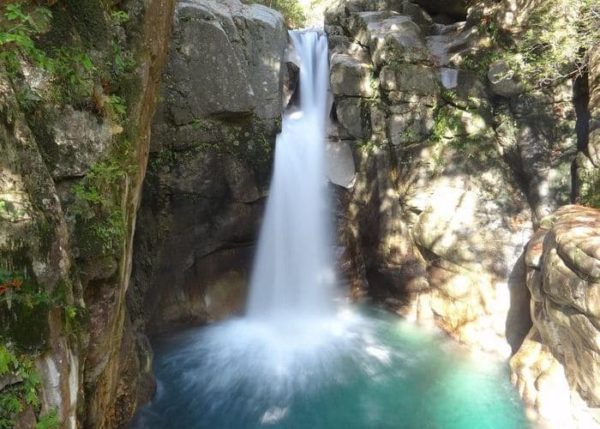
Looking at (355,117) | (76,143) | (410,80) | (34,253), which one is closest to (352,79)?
(355,117)

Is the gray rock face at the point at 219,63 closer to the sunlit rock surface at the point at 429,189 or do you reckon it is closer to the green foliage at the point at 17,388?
the sunlit rock surface at the point at 429,189

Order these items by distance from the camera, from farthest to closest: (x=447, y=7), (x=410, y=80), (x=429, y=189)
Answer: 1. (x=447, y=7)
2. (x=410, y=80)
3. (x=429, y=189)

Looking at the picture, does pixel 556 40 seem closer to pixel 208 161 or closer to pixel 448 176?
pixel 448 176

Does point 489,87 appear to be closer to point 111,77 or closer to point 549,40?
point 549,40

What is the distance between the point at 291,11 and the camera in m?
15.9

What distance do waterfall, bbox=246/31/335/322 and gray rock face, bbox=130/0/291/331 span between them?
0.41 meters

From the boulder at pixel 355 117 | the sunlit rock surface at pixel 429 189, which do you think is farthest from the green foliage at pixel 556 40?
the boulder at pixel 355 117

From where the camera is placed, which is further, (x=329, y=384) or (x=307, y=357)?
(x=307, y=357)

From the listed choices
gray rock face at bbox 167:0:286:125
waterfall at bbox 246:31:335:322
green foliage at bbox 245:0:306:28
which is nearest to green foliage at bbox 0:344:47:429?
gray rock face at bbox 167:0:286:125

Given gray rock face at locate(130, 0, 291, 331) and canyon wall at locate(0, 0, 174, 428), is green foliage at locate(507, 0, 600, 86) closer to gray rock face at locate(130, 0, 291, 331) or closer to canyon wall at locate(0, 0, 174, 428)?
gray rock face at locate(130, 0, 291, 331)

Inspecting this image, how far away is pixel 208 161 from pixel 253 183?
1.24 metres

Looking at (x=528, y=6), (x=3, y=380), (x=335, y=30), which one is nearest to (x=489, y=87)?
(x=528, y=6)

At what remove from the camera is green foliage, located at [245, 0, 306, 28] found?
49.8ft

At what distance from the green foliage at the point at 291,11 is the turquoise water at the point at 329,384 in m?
11.9
